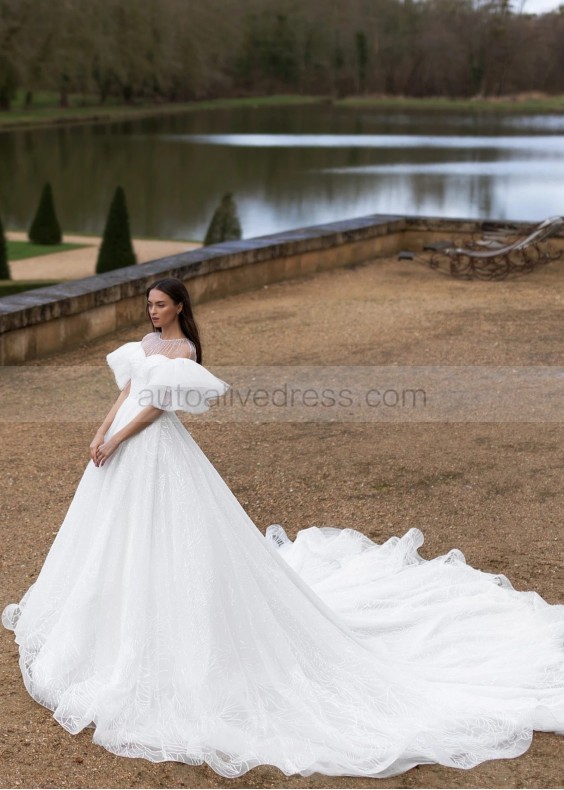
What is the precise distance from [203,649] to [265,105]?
9862 cm

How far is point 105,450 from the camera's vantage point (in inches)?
133

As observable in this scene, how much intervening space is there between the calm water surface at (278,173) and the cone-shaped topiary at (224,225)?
14.9 ft

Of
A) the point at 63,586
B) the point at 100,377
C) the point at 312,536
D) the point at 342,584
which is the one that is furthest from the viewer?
the point at 100,377

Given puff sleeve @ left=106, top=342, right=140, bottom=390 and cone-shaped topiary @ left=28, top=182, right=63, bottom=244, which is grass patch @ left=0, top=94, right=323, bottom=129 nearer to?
cone-shaped topiary @ left=28, top=182, right=63, bottom=244

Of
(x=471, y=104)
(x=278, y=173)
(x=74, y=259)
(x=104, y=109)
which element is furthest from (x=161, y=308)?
(x=471, y=104)

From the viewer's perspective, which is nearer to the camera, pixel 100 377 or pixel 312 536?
pixel 312 536

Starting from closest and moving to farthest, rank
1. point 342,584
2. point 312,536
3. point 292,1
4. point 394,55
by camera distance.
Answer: point 342,584 < point 312,536 < point 394,55 < point 292,1

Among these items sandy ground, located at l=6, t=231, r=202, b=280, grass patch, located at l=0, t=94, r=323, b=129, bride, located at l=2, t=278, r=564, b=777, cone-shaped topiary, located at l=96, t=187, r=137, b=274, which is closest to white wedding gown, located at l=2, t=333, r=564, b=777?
bride, located at l=2, t=278, r=564, b=777

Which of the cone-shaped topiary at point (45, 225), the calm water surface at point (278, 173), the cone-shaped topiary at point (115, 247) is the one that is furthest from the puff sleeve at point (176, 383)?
the calm water surface at point (278, 173)

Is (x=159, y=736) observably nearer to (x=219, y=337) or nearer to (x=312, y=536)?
(x=312, y=536)

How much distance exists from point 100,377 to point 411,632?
3.88 m

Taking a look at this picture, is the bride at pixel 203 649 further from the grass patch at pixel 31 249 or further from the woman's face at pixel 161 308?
the grass patch at pixel 31 249

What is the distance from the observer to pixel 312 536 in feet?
14.8

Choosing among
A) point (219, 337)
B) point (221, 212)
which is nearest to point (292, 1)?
point (221, 212)
